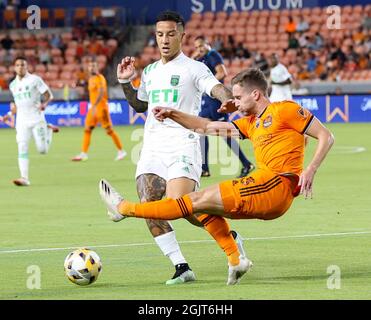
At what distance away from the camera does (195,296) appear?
28.1 ft

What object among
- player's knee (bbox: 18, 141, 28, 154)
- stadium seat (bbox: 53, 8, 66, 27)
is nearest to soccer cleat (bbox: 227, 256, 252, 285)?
player's knee (bbox: 18, 141, 28, 154)

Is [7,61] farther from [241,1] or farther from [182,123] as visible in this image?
[182,123]

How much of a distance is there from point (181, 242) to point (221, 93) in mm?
2835

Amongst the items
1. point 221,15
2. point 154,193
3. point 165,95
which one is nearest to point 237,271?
point 154,193

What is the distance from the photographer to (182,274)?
371 inches

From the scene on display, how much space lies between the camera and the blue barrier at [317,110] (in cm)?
3684

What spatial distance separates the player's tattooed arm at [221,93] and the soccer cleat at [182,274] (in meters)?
1.47

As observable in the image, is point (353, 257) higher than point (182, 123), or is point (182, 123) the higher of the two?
point (182, 123)

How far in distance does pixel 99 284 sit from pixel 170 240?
2.56 feet

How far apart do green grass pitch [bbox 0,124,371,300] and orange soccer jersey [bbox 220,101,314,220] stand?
0.67 metres

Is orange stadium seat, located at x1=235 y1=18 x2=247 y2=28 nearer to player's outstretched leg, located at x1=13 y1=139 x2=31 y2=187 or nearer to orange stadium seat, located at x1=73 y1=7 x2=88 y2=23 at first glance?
orange stadium seat, located at x1=73 y1=7 x2=88 y2=23

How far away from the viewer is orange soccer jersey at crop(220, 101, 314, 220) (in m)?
8.88

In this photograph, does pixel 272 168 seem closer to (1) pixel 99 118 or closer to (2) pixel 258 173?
(2) pixel 258 173
